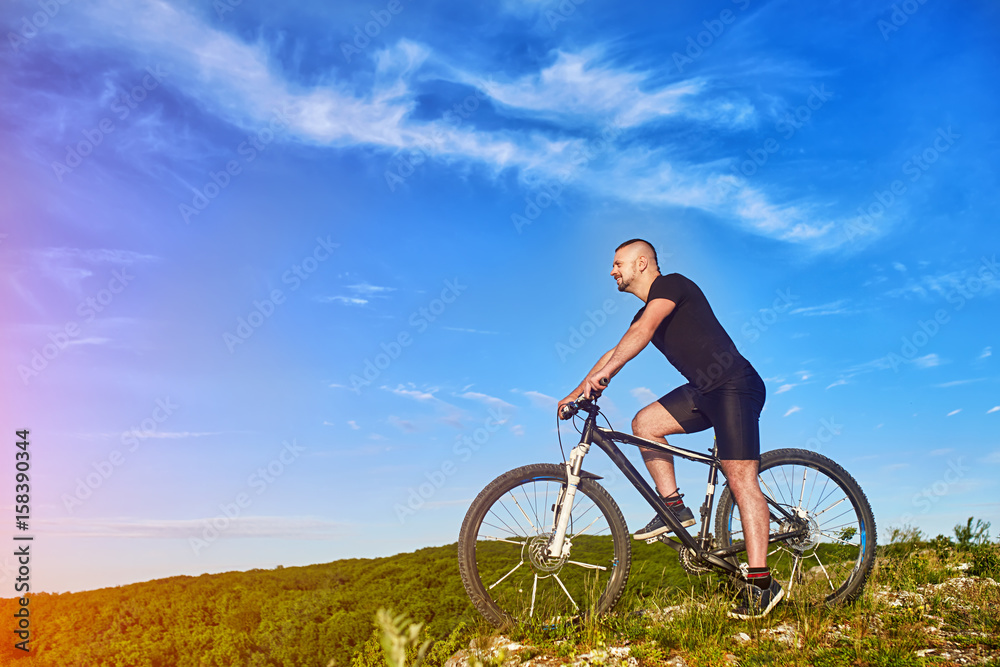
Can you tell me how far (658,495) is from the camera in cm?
542

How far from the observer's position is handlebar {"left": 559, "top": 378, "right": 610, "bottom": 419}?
514 cm

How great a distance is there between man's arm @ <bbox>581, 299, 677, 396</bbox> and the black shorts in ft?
2.62

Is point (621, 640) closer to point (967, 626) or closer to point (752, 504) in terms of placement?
point (752, 504)

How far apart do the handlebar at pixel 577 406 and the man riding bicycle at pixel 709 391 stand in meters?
0.14

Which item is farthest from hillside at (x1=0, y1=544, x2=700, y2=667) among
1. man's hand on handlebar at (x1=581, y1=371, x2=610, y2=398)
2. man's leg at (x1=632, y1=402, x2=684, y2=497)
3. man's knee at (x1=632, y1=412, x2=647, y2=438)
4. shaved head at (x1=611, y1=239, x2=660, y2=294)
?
shaved head at (x1=611, y1=239, x2=660, y2=294)

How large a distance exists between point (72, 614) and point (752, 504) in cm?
600

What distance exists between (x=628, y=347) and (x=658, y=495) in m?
1.25

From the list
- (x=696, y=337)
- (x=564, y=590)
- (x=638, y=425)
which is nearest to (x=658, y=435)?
(x=638, y=425)

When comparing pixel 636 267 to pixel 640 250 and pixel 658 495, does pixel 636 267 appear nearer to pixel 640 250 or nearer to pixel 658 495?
pixel 640 250

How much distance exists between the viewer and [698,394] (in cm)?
563

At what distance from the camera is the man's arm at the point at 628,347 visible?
16.8 ft

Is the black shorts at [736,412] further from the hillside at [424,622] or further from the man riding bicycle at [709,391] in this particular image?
the hillside at [424,622]

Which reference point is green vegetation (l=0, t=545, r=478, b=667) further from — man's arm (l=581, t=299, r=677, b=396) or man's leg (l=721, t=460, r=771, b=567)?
man's leg (l=721, t=460, r=771, b=567)

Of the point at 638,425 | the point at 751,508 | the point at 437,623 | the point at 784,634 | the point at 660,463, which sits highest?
the point at 638,425
